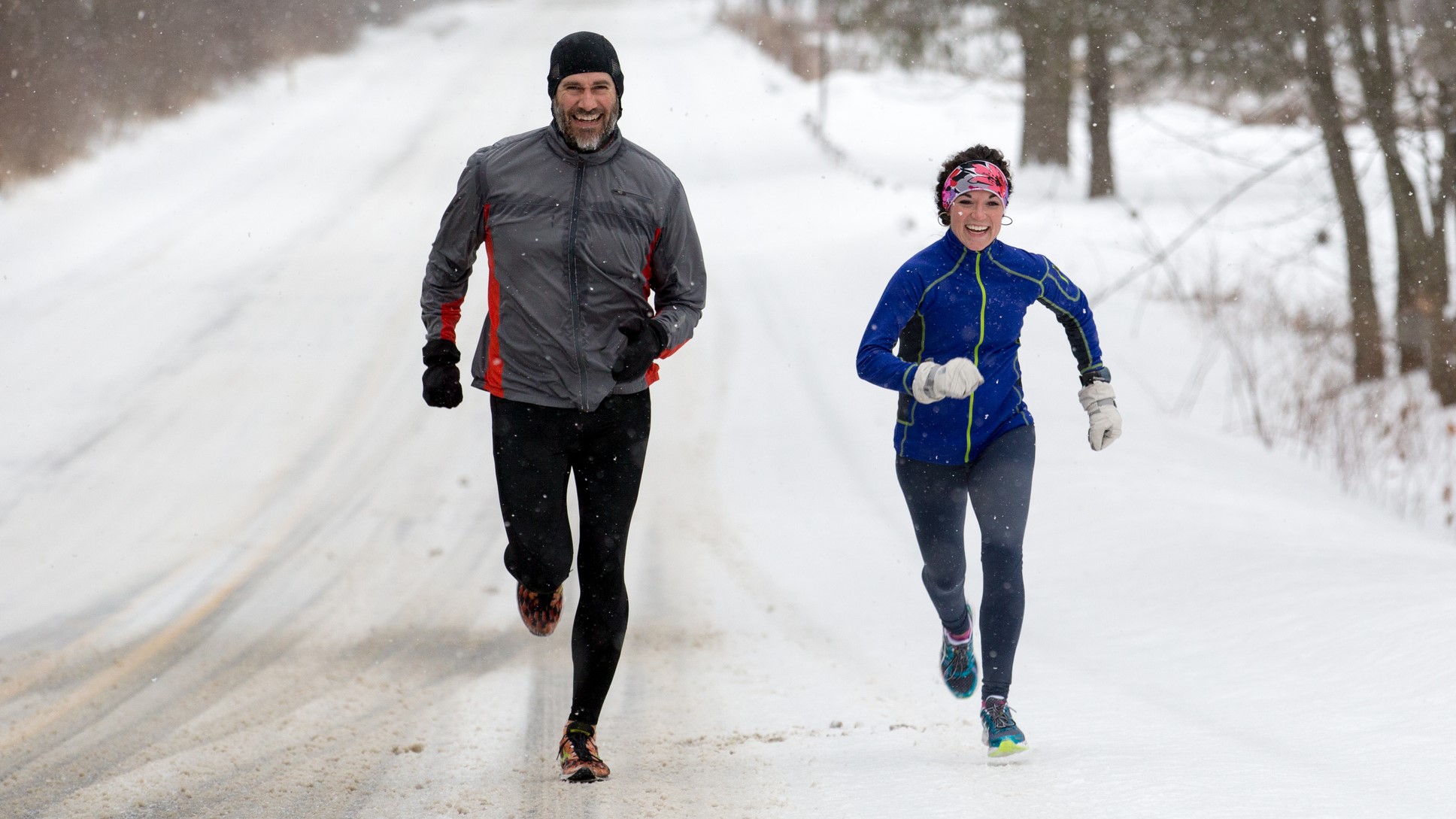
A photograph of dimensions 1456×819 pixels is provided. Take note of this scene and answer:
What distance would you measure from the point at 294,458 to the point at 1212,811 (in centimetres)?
723

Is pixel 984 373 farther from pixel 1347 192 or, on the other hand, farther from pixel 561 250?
pixel 1347 192

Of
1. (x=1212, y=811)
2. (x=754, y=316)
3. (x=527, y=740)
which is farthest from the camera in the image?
(x=754, y=316)

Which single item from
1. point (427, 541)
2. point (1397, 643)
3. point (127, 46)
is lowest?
point (427, 541)

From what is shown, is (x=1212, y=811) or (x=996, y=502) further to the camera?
(x=996, y=502)

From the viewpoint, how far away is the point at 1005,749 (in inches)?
175

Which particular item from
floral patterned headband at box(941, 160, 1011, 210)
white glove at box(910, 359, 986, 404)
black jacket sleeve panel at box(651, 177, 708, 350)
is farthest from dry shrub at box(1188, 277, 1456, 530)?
black jacket sleeve panel at box(651, 177, 708, 350)

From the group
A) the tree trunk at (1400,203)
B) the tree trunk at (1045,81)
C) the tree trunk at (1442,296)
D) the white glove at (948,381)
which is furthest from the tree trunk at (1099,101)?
the white glove at (948,381)

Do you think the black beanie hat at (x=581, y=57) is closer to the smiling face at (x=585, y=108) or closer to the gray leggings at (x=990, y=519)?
the smiling face at (x=585, y=108)

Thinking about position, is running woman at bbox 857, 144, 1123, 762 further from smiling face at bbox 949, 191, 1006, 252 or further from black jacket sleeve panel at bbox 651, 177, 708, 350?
black jacket sleeve panel at bbox 651, 177, 708, 350

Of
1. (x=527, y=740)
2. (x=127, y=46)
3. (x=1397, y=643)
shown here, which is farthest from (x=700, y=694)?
(x=127, y=46)

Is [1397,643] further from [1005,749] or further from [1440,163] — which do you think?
[1440,163]

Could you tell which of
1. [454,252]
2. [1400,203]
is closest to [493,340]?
[454,252]

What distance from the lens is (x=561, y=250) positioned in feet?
13.3

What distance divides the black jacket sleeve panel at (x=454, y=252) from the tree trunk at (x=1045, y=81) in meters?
11.5
